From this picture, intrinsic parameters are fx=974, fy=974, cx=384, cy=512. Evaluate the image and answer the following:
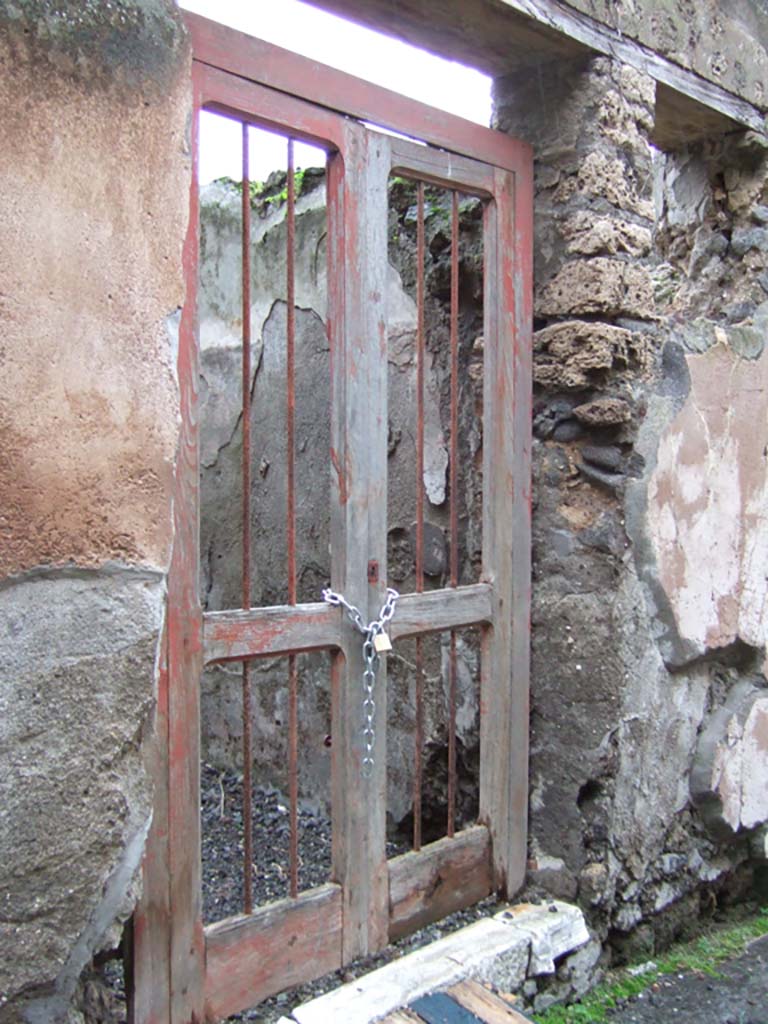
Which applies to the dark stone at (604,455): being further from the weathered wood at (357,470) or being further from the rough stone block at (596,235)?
the weathered wood at (357,470)

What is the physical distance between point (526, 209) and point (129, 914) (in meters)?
1.84

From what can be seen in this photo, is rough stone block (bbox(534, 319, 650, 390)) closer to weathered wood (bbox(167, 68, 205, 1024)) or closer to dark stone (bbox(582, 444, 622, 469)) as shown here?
dark stone (bbox(582, 444, 622, 469))

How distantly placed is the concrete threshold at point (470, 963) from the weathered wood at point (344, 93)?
1.82 metres

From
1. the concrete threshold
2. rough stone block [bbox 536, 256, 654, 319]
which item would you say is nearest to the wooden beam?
rough stone block [bbox 536, 256, 654, 319]

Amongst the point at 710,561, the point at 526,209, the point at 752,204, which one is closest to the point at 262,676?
the point at 710,561

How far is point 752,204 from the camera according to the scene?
2924 mm

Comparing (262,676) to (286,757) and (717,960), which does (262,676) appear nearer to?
(286,757)

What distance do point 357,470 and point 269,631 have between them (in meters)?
0.40

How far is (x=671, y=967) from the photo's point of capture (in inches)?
102

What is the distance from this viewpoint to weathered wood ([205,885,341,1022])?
74.8 inches

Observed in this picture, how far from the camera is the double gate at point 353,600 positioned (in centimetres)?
180

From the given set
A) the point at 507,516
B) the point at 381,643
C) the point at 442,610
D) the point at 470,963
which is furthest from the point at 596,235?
the point at 470,963

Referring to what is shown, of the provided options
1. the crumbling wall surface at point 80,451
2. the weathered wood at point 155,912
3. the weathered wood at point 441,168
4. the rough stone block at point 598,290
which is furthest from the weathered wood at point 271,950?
the weathered wood at point 441,168

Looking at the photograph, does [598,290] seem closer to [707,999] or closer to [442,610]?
[442,610]
